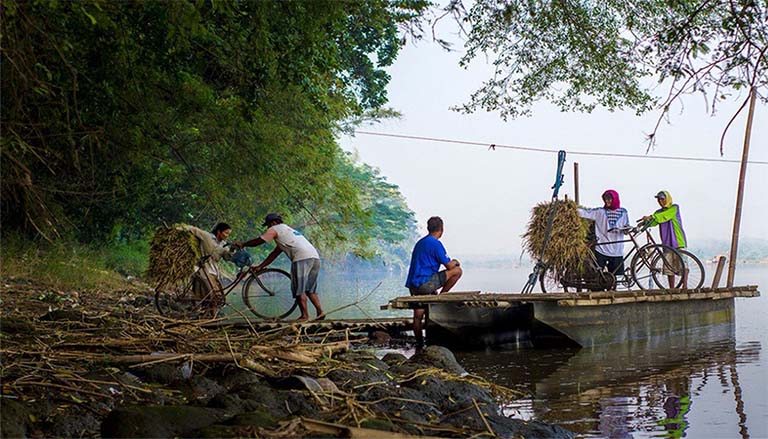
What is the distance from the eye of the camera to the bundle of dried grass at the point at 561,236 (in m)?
12.8

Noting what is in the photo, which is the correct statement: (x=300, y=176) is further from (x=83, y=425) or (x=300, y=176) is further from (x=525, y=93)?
(x=83, y=425)

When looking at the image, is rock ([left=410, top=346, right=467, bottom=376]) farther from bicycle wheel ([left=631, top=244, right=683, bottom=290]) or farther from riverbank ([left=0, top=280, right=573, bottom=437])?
bicycle wheel ([left=631, top=244, right=683, bottom=290])

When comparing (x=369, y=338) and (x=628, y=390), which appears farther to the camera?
(x=369, y=338)

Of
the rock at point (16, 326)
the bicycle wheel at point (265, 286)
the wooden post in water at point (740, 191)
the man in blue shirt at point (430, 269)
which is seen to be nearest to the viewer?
the rock at point (16, 326)

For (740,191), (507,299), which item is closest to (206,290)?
(507,299)

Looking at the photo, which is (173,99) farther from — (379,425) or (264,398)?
A: (379,425)

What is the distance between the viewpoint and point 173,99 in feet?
38.5

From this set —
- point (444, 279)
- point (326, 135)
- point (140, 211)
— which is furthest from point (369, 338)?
point (140, 211)

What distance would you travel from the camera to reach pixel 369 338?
12.8 meters

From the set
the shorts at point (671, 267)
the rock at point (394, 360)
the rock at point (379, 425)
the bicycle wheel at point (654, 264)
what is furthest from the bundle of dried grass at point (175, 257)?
the rock at point (379, 425)

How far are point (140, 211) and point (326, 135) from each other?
7261 mm

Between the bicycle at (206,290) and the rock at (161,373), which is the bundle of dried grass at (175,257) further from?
the rock at (161,373)

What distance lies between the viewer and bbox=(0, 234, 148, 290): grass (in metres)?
15.2

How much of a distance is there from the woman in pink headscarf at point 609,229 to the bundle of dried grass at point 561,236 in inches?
8.3
